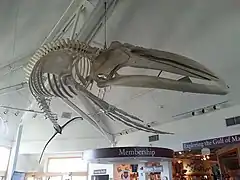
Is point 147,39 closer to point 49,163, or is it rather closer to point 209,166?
point 209,166

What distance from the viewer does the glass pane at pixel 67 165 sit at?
11.4m

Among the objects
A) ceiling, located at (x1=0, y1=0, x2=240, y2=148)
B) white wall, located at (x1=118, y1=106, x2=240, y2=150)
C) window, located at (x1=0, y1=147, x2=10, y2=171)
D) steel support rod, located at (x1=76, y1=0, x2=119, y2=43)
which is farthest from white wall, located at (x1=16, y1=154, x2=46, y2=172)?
steel support rod, located at (x1=76, y1=0, x2=119, y2=43)

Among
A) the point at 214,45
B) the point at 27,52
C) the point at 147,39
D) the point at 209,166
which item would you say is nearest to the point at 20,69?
the point at 27,52

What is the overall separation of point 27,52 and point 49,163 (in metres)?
6.80

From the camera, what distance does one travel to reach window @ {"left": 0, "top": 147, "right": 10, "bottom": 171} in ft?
34.5

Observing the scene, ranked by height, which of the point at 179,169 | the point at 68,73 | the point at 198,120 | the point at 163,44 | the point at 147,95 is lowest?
the point at 179,169

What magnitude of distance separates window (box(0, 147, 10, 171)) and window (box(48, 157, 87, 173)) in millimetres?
1821

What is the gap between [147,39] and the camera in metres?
6.21

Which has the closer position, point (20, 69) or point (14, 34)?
point (14, 34)

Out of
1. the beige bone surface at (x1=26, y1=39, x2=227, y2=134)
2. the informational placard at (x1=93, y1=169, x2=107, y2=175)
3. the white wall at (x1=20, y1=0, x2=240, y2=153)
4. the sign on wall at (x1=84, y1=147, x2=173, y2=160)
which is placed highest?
the white wall at (x1=20, y1=0, x2=240, y2=153)

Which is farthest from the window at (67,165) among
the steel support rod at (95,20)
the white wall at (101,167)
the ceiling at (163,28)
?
the steel support rod at (95,20)

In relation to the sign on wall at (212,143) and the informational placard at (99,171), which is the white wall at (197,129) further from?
the informational placard at (99,171)

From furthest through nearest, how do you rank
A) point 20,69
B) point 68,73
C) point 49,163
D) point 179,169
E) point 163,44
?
point 49,163
point 179,169
point 20,69
point 163,44
point 68,73

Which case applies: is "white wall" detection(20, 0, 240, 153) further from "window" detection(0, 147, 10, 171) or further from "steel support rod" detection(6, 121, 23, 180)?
"window" detection(0, 147, 10, 171)
